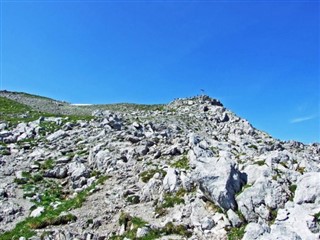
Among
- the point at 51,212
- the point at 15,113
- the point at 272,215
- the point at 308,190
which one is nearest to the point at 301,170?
the point at 308,190

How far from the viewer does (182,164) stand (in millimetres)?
29047

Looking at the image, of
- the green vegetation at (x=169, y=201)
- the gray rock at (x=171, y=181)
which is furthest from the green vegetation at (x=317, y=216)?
the gray rock at (x=171, y=181)

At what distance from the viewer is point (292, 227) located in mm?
18125

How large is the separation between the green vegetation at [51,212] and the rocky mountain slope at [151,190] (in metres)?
0.08

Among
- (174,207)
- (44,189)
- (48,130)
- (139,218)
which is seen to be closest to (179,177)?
(174,207)

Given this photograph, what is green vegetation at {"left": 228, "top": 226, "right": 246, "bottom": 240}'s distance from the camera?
1898cm

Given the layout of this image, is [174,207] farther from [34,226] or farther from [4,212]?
[4,212]

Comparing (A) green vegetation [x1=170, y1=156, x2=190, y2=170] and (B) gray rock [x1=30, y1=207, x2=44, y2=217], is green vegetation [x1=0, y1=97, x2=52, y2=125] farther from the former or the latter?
(A) green vegetation [x1=170, y1=156, x2=190, y2=170]

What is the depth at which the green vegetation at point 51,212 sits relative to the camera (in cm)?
2334

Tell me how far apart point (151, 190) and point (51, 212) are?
24.6ft

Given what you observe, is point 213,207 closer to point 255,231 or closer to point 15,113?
point 255,231

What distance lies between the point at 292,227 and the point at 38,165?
82.9 ft

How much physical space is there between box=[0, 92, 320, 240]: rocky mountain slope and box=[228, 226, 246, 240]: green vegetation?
5 centimetres

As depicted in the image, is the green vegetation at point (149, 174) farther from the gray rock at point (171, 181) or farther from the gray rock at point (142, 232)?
the gray rock at point (142, 232)
